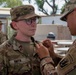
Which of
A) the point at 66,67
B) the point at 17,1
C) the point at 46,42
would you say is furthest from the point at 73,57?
the point at 17,1

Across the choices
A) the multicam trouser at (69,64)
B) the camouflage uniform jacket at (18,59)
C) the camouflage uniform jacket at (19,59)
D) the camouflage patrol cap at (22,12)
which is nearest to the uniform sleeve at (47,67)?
the camouflage uniform jacket at (19,59)

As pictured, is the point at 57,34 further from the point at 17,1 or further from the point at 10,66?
the point at 17,1

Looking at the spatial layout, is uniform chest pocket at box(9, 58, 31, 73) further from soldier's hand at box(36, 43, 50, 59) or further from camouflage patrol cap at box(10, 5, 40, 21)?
camouflage patrol cap at box(10, 5, 40, 21)

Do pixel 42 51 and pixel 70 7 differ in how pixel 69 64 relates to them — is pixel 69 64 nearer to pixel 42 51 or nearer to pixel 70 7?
pixel 70 7

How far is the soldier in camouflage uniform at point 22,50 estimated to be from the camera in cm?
291

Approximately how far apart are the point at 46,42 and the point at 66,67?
28.9 inches

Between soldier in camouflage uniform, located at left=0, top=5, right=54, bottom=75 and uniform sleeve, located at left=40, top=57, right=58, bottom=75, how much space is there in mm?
19

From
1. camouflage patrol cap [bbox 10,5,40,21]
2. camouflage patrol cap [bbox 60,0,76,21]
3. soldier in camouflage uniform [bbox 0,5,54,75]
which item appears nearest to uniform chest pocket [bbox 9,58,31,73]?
soldier in camouflage uniform [bbox 0,5,54,75]

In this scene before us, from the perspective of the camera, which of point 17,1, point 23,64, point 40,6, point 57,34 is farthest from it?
point 40,6

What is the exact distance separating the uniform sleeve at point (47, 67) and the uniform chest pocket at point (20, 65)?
167 mm

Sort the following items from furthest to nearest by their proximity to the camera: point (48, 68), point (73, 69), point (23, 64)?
point (23, 64) < point (48, 68) < point (73, 69)

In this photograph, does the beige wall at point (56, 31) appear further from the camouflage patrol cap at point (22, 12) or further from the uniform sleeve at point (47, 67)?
the uniform sleeve at point (47, 67)

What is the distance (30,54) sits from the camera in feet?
9.84

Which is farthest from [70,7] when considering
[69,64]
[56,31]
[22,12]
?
[56,31]
